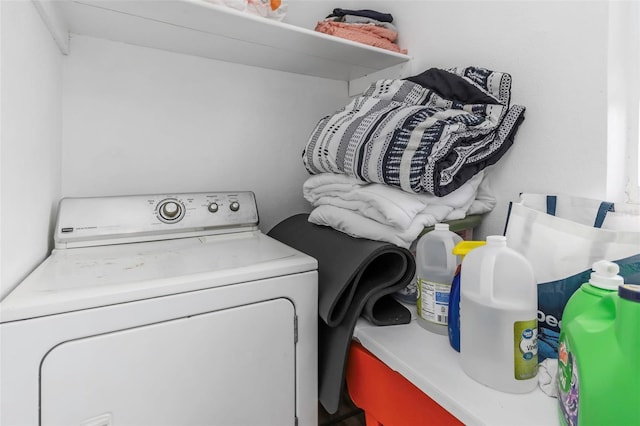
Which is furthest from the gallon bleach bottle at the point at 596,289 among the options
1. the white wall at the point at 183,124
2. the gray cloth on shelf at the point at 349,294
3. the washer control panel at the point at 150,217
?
the white wall at the point at 183,124

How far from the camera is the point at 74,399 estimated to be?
2.31 ft

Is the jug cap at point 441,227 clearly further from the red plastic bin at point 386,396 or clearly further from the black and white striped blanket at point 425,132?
the red plastic bin at point 386,396

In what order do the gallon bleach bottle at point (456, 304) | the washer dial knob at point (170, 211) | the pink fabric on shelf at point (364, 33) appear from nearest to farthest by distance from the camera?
1. the gallon bleach bottle at point (456, 304)
2. the washer dial knob at point (170, 211)
3. the pink fabric on shelf at point (364, 33)

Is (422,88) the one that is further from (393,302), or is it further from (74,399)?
(74,399)

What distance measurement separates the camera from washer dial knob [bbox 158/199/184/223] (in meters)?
1.24

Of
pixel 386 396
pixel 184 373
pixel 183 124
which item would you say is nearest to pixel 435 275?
pixel 386 396

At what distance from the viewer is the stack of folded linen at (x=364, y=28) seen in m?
1.43

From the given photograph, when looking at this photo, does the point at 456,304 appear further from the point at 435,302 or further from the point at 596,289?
the point at 596,289

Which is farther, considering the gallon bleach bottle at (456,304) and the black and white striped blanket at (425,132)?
the black and white striped blanket at (425,132)

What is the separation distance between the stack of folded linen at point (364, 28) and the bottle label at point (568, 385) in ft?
4.33

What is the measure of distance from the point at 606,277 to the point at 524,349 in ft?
0.67

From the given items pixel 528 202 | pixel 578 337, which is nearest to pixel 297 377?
pixel 578 337

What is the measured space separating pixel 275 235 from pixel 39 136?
2.77 feet

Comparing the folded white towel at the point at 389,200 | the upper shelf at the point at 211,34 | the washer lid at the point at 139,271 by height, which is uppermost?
the upper shelf at the point at 211,34
